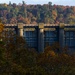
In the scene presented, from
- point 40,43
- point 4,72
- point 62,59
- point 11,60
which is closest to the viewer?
point 4,72

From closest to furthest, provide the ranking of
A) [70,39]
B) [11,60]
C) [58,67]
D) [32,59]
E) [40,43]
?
[11,60]
[32,59]
[58,67]
[40,43]
[70,39]

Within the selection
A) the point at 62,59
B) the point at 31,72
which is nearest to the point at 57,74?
the point at 31,72

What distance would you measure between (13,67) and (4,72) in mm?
956

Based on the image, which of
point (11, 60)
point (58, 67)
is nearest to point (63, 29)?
point (58, 67)

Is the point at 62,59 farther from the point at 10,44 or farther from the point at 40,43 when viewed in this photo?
the point at 40,43

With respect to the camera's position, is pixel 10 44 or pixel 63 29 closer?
pixel 10 44

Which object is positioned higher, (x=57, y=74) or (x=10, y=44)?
(x=10, y=44)

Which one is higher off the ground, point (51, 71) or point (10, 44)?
point (10, 44)

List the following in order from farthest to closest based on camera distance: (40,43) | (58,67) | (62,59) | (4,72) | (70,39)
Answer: (70,39)
(40,43)
(62,59)
(58,67)
(4,72)

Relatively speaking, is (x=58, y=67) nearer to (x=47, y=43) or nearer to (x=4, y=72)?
(x=4, y=72)

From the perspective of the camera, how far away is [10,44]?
33312 millimetres

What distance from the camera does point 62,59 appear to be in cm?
4000

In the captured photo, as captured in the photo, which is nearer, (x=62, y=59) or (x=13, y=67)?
(x=13, y=67)

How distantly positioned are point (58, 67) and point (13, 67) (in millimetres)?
7414
